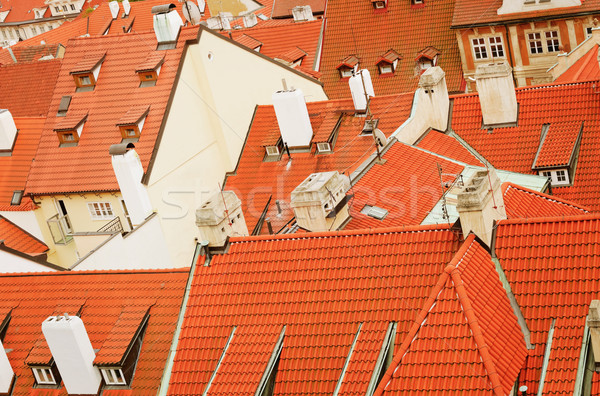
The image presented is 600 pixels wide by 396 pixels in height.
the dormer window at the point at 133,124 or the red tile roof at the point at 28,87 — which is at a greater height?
the dormer window at the point at 133,124

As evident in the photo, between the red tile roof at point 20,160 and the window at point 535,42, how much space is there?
23.3 m

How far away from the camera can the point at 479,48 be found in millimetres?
49875

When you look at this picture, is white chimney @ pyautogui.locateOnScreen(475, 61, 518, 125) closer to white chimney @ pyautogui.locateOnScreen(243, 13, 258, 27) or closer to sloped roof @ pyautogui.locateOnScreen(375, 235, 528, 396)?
sloped roof @ pyautogui.locateOnScreen(375, 235, 528, 396)

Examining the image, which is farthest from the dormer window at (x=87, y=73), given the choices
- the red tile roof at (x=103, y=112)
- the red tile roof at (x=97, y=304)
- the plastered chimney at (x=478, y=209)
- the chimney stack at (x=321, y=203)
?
the plastered chimney at (x=478, y=209)

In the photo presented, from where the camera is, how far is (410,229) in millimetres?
21562

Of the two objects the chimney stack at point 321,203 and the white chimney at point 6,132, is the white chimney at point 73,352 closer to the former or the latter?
the chimney stack at point 321,203

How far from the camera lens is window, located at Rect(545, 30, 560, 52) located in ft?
159

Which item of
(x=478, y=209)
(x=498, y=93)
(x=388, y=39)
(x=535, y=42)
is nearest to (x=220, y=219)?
(x=478, y=209)

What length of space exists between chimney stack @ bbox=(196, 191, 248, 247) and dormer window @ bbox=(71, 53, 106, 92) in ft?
42.1

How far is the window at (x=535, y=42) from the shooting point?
160 ft

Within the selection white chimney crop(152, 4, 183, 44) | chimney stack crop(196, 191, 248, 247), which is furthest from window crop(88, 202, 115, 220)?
chimney stack crop(196, 191, 248, 247)

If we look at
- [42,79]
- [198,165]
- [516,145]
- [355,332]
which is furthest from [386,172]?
[42,79]

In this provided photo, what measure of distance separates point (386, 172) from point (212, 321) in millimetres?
9539

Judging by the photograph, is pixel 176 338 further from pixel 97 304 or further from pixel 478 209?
pixel 478 209
